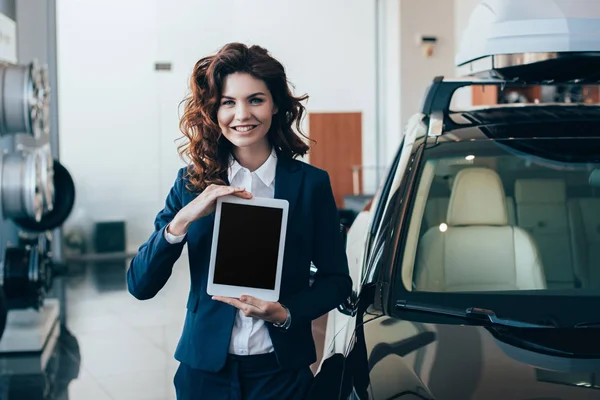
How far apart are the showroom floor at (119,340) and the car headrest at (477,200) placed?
217 cm

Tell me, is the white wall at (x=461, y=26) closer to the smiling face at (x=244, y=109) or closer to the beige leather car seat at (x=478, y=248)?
the beige leather car seat at (x=478, y=248)

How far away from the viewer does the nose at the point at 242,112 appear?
1.62 m

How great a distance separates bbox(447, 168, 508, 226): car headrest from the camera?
243cm

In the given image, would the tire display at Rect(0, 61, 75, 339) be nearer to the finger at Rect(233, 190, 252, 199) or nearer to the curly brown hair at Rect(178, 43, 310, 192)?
the curly brown hair at Rect(178, 43, 310, 192)

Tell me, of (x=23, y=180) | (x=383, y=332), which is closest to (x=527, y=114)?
(x=383, y=332)

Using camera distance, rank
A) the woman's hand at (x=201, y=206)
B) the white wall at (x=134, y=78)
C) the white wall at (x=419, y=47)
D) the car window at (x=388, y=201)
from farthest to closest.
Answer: the white wall at (x=419, y=47) → the white wall at (x=134, y=78) → the car window at (x=388, y=201) → the woman's hand at (x=201, y=206)

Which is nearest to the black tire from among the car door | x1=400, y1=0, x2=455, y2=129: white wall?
the car door

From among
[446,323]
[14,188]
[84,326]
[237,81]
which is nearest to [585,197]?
[446,323]

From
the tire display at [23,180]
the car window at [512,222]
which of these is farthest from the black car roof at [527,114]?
the tire display at [23,180]

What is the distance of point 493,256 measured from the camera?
232 cm

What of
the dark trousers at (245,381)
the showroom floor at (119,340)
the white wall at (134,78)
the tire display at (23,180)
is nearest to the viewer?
the dark trousers at (245,381)

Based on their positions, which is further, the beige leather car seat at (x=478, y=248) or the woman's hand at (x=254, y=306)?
the beige leather car seat at (x=478, y=248)

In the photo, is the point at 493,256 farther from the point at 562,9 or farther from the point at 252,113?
the point at 252,113

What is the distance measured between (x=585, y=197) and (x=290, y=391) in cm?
113
